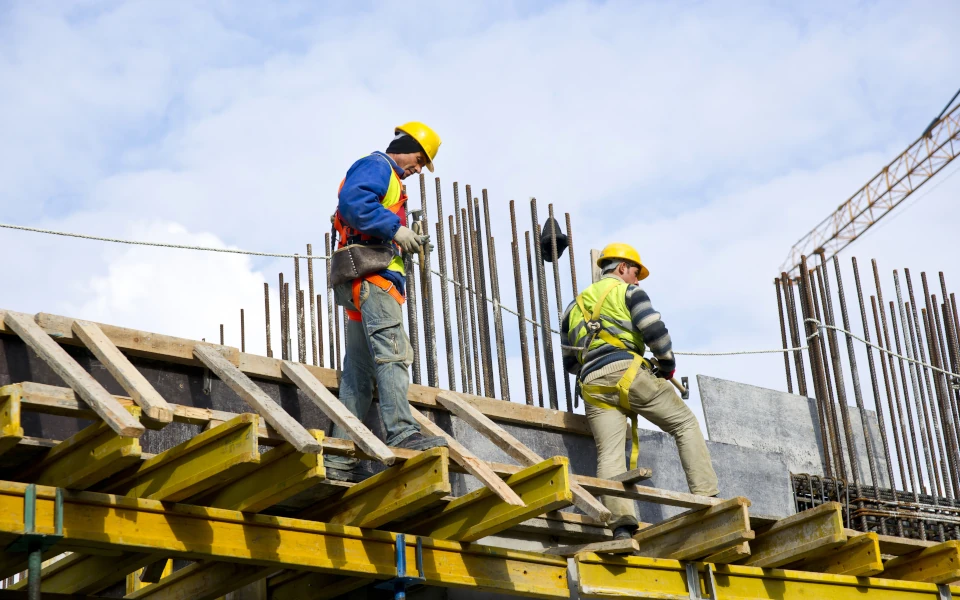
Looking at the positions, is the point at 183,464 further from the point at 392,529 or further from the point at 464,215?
the point at 464,215

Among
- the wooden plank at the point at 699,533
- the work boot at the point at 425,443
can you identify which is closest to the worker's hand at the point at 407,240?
the work boot at the point at 425,443

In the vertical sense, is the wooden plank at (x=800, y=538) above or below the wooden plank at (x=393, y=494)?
below

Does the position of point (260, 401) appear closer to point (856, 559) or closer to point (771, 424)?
point (856, 559)

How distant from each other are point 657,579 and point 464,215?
13.3 feet

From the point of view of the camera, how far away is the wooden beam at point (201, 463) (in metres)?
5.65

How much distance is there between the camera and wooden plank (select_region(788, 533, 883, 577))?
8.47 metres

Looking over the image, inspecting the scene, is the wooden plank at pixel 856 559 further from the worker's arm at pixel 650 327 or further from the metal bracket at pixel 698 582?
the worker's arm at pixel 650 327

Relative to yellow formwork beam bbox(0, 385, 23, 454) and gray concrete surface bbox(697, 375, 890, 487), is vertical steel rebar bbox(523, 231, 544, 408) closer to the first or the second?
gray concrete surface bbox(697, 375, 890, 487)

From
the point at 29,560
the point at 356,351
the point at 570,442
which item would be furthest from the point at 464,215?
the point at 29,560

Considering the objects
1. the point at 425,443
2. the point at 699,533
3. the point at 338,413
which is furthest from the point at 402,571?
the point at 699,533

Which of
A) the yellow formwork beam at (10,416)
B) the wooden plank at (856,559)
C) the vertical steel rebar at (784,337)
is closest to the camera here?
the yellow formwork beam at (10,416)

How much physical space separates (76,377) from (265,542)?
4.04 ft

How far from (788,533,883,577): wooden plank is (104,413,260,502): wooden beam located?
450cm

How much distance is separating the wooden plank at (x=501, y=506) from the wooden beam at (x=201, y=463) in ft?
4.57
